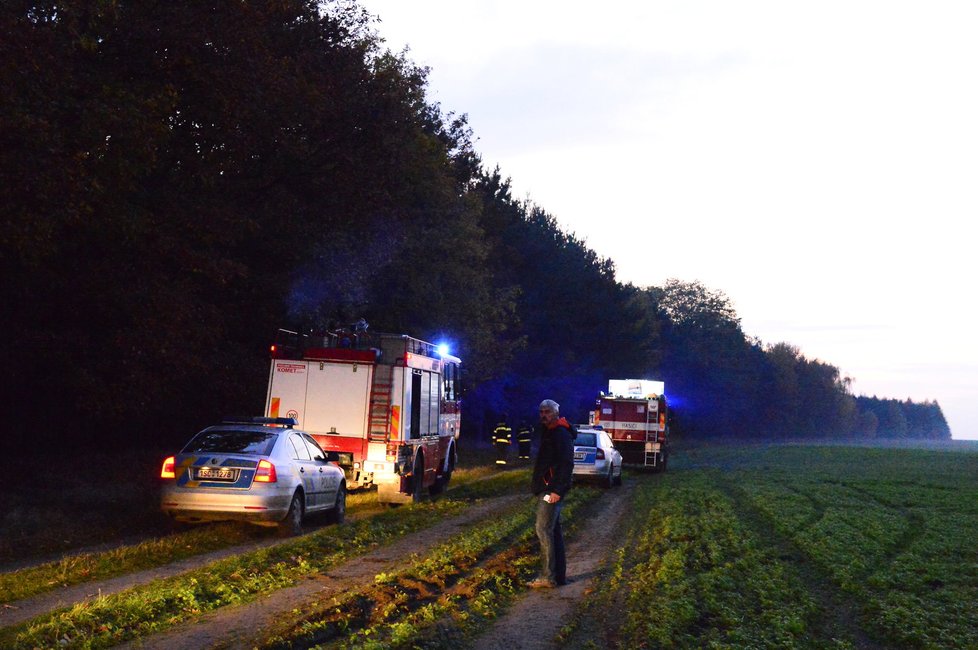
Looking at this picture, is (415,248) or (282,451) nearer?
(282,451)

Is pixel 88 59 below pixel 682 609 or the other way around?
the other way around

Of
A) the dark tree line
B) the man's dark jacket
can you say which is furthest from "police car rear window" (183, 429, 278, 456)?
the man's dark jacket

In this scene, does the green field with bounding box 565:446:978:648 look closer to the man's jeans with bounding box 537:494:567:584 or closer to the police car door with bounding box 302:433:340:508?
the man's jeans with bounding box 537:494:567:584

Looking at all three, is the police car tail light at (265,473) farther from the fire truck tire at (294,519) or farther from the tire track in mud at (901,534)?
the tire track in mud at (901,534)

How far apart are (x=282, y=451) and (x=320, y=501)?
1449mm

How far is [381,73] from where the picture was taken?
3234 centimetres

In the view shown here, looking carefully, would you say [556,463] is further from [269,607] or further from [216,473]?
[216,473]

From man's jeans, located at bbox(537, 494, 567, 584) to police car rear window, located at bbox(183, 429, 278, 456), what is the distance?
16.8ft

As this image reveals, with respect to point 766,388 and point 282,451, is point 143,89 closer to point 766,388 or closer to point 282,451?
point 282,451

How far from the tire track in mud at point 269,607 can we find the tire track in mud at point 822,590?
469cm

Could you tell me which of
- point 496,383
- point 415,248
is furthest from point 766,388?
point 415,248

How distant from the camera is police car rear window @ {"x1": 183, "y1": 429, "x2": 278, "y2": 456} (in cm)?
1487

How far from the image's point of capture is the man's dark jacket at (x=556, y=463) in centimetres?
1135

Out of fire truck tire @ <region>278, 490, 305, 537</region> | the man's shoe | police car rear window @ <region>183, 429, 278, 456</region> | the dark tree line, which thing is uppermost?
the dark tree line
